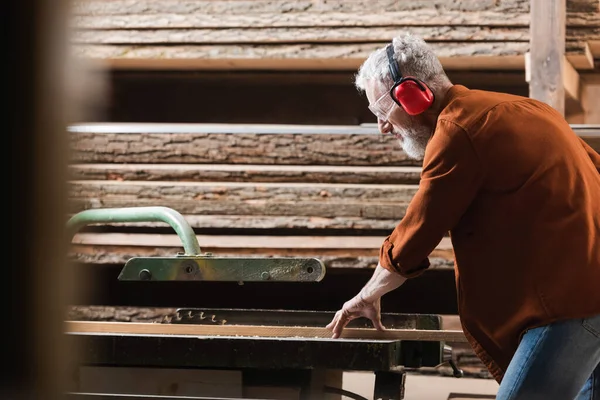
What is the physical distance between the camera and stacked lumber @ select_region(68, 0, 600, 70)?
5.53 metres

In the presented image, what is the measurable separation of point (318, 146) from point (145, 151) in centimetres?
130

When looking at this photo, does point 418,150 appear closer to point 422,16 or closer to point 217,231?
point 422,16

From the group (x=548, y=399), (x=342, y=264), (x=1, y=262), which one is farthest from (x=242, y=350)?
(x=342, y=264)

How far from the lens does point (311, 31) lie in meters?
5.70

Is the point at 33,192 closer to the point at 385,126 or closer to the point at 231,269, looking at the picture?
the point at 385,126

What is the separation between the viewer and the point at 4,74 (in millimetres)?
673

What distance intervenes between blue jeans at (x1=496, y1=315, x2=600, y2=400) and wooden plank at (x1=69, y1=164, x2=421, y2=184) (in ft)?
11.4

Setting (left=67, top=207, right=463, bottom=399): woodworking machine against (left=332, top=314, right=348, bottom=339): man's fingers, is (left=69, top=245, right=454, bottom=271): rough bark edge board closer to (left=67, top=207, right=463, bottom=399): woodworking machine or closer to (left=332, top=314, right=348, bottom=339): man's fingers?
(left=67, top=207, right=463, bottom=399): woodworking machine

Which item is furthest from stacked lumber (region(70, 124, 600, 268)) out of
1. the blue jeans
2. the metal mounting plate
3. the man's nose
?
the blue jeans

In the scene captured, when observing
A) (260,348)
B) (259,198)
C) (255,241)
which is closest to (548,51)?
(259,198)

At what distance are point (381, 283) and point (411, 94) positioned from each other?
2.01 ft

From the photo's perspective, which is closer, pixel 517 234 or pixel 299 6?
pixel 517 234

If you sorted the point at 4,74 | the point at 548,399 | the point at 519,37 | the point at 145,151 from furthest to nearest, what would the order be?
the point at 145,151 → the point at 519,37 → the point at 548,399 → the point at 4,74

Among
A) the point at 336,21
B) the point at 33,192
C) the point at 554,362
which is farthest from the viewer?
the point at 336,21
